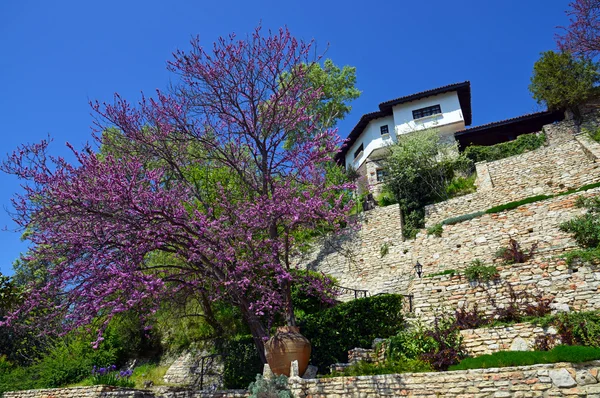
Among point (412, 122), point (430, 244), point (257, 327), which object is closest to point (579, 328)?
point (257, 327)

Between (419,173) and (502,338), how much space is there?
46.9ft

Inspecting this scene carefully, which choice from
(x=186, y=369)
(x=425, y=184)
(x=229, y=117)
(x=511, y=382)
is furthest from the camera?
(x=425, y=184)

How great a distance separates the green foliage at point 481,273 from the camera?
1139 centimetres

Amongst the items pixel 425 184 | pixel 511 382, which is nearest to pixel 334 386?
pixel 511 382

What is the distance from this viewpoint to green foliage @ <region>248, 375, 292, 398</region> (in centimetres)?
931

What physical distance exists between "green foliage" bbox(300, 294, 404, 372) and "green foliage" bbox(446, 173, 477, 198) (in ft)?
36.9

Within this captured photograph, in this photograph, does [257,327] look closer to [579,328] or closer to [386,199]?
[579,328]

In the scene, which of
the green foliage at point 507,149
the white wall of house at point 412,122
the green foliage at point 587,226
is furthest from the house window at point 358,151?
the green foliage at point 587,226

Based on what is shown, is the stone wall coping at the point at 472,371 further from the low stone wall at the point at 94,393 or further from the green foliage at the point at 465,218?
the green foliage at the point at 465,218

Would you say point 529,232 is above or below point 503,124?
below

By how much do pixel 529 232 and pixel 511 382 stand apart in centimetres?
852

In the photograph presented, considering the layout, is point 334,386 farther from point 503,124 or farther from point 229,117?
point 503,124

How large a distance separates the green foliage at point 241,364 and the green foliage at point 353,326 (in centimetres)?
184

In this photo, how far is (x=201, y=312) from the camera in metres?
18.0
